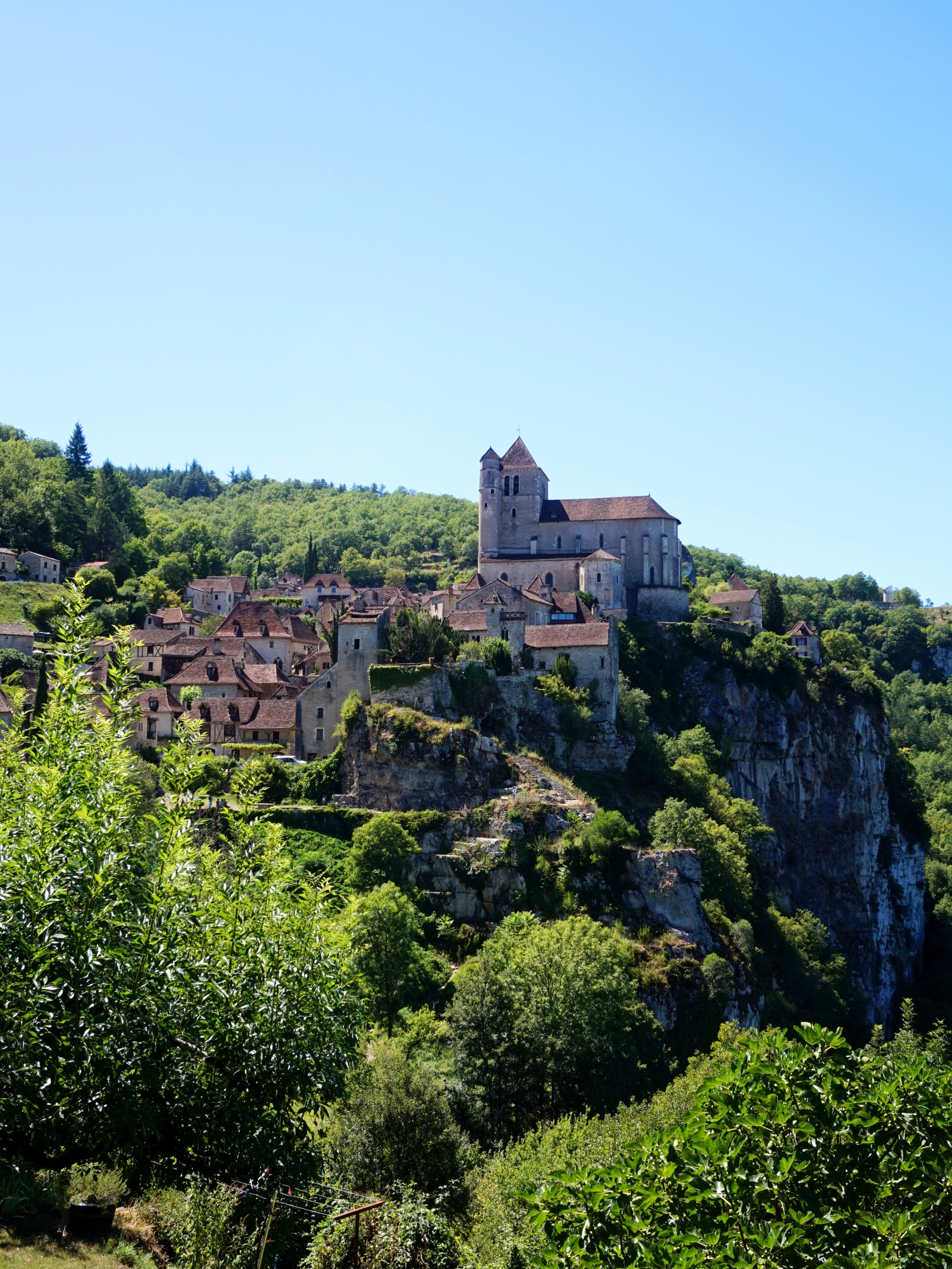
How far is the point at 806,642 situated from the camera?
90625 mm

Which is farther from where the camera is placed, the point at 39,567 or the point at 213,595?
the point at 213,595

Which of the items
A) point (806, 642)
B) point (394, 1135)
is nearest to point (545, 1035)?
point (394, 1135)

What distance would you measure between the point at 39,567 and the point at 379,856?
62607mm

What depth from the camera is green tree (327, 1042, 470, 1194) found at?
90.7ft

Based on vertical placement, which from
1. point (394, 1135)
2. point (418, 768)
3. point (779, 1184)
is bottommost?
point (394, 1135)

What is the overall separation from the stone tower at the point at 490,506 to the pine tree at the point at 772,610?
71.9ft

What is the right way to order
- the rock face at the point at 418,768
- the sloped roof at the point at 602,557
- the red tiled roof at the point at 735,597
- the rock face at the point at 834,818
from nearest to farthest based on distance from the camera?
1. the rock face at the point at 418,768
2. the rock face at the point at 834,818
3. the sloped roof at the point at 602,557
4. the red tiled roof at the point at 735,597

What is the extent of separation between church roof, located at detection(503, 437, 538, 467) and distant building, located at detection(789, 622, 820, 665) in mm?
23459

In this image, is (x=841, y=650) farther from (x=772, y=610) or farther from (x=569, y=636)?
(x=569, y=636)

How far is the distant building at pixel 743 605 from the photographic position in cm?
9169

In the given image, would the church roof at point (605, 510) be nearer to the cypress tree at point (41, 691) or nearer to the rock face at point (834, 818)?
the rock face at point (834, 818)

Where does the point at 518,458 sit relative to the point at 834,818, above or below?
above

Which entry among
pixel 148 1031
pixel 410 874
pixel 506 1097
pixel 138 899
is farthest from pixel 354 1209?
pixel 410 874

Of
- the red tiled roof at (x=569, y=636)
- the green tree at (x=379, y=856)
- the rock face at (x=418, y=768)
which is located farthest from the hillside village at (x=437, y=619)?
the green tree at (x=379, y=856)
